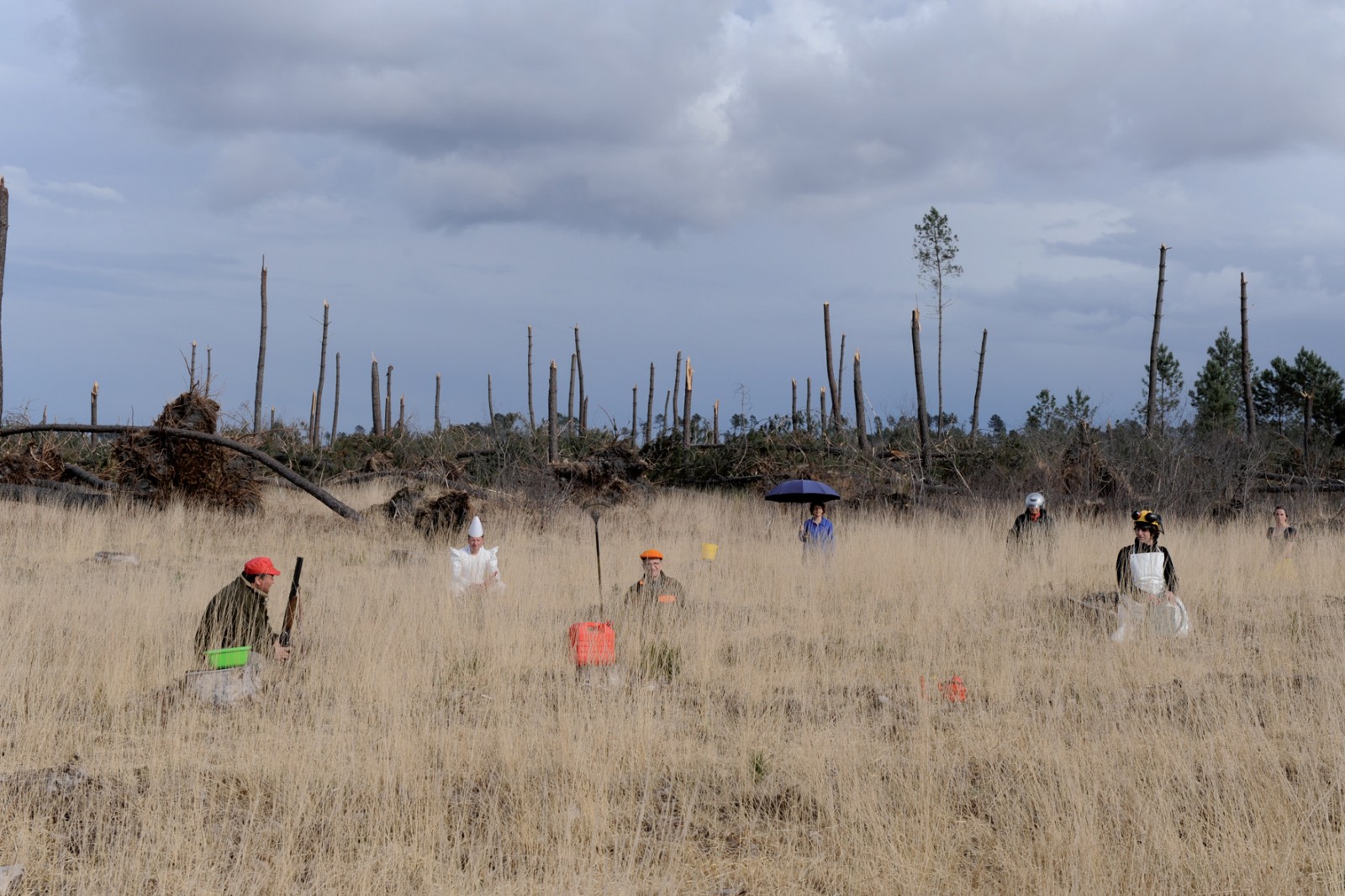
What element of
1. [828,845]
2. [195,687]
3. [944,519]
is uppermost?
[944,519]

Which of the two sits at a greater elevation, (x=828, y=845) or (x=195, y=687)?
(x=195, y=687)

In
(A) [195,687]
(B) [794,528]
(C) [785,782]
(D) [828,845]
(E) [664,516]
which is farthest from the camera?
(E) [664,516]

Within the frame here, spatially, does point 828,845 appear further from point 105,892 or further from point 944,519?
point 944,519

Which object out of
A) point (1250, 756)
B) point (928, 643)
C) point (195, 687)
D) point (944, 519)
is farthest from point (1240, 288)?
point (195, 687)

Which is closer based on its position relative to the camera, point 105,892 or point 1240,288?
point 105,892

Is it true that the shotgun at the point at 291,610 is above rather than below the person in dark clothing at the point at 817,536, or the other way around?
below

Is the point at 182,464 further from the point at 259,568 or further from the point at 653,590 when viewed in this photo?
the point at 653,590

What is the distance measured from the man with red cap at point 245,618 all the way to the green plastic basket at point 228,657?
283 millimetres

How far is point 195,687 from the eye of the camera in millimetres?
7102

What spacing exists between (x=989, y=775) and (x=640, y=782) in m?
1.86

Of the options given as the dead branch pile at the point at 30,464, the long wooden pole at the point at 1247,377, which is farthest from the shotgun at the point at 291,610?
the long wooden pole at the point at 1247,377

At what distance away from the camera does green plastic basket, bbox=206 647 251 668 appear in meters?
7.33

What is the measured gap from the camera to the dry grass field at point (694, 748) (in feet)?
15.7

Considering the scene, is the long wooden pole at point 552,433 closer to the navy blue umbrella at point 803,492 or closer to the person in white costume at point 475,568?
the navy blue umbrella at point 803,492
